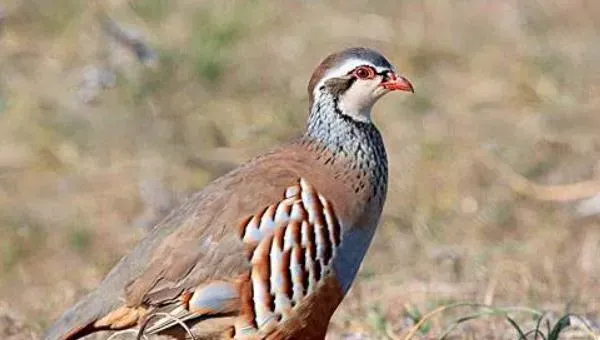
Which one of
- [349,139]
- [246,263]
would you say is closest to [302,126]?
[349,139]

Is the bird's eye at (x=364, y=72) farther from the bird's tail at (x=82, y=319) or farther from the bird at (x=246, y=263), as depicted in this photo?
the bird's tail at (x=82, y=319)

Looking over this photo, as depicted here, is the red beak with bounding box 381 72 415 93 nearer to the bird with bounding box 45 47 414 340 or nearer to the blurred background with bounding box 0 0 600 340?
the bird with bounding box 45 47 414 340

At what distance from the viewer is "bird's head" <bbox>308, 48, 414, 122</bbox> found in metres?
5.04

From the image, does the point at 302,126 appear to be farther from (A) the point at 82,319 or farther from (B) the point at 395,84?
(A) the point at 82,319

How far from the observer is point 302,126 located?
8.81 m

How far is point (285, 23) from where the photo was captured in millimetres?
10500

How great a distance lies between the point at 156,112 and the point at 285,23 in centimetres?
178

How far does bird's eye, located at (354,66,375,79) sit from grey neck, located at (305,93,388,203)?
103 mm

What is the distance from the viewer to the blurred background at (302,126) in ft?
22.5

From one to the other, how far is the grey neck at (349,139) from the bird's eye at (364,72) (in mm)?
103

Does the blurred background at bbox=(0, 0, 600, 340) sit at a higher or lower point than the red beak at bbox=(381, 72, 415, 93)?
higher

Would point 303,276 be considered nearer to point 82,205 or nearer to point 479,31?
point 82,205

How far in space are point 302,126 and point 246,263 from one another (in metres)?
4.07

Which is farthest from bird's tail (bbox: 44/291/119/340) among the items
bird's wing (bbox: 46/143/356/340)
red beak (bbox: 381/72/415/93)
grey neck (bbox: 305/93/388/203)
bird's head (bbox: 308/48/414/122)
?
red beak (bbox: 381/72/415/93)
